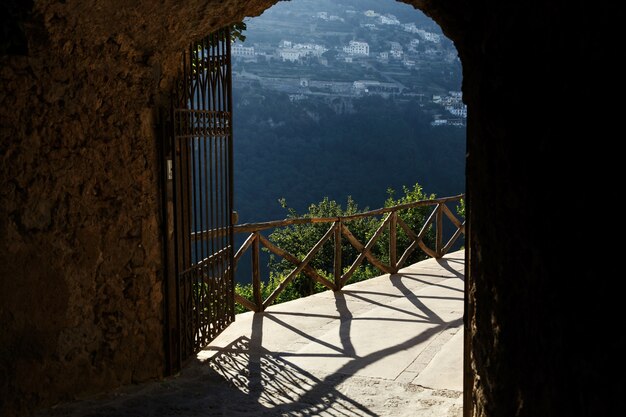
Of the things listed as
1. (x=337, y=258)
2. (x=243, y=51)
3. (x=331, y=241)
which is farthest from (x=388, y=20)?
(x=337, y=258)

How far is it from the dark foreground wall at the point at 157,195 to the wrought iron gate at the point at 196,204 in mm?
157

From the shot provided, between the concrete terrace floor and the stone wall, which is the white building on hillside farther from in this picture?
the stone wall

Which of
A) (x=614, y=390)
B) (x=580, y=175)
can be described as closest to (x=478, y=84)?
(x=580, y=175)

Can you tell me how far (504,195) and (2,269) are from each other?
3010 mm

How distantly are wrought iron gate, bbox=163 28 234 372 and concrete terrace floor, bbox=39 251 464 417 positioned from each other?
0.28 m

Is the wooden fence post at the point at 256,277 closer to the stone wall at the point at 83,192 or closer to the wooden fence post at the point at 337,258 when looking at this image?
the wooden fence post at the point at 337,258

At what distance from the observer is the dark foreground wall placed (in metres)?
2.03

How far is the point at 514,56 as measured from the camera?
102 inches

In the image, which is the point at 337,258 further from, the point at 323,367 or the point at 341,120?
the point at 341,120

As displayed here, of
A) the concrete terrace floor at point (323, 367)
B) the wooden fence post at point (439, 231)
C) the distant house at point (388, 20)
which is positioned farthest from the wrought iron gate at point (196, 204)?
the distant house at point (388, 20)

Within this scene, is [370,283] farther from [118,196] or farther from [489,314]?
[489,314]

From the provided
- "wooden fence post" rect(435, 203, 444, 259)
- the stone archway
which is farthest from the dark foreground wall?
"wooden fence post" rect(435, 203, 444, 259)

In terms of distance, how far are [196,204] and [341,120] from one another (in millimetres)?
55236

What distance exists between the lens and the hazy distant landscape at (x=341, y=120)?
180 feet
